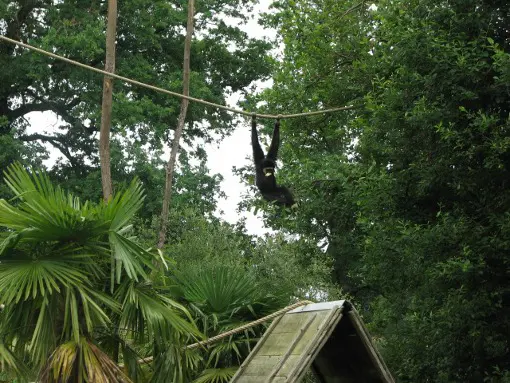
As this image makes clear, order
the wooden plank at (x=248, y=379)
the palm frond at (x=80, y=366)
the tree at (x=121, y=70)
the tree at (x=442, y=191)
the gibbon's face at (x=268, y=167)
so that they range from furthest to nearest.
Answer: the tree at (x=121, y=70), the gibbon's face at (x=268, y=167), the tree at (x=442, y=191), the wooden plank at (x=248, y=379), the palm frond at (x=80, y=366)

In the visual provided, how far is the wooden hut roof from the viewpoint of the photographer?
22.2ft

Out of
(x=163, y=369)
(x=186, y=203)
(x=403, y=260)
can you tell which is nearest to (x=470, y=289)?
(x=403, y=260)

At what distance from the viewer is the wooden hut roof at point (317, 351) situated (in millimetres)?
6770

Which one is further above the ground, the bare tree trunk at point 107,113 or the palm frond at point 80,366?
the bare tree trunk at point 107,113

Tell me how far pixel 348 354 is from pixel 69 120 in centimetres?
1593

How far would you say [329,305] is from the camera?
724 cm

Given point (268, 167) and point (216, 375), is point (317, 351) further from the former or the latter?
point (268, 167)

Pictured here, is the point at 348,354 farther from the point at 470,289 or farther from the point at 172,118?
→ the point at 172,118

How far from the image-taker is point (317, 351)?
269 inches

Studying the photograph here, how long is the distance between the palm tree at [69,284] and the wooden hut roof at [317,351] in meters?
0.82

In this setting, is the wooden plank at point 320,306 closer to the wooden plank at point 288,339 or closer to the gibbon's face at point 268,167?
the wooden plank at point 288,339

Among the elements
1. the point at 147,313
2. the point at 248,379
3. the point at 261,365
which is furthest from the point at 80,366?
the point at 261,365

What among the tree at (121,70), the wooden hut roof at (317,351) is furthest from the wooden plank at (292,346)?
the tree at (121,70)

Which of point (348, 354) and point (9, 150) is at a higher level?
point (9, 150)
